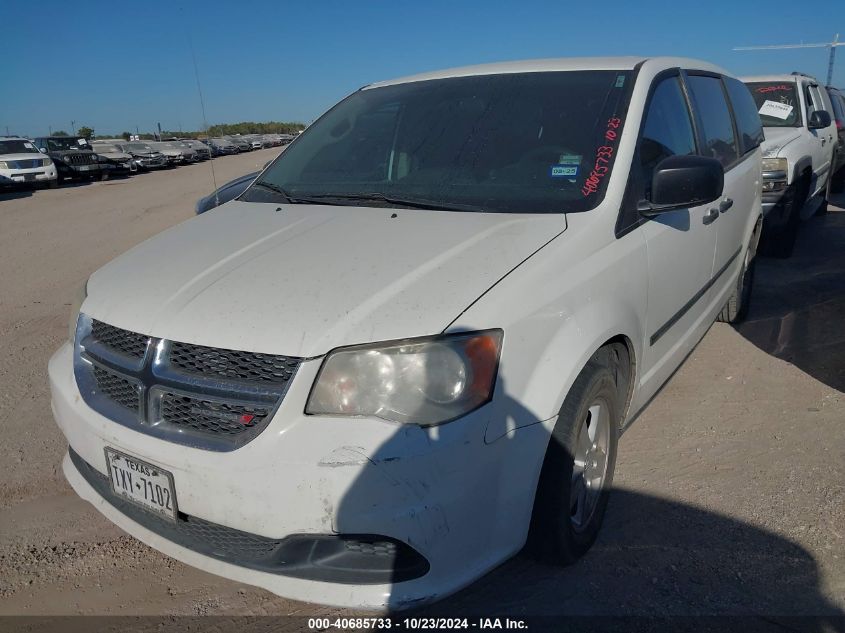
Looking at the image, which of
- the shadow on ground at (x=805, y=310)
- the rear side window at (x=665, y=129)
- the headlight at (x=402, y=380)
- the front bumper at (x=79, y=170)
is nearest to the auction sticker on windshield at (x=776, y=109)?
the shadow on ground at (x=805, y=310)

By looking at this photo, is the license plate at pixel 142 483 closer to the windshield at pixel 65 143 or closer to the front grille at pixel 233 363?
the front grille at pixel 233 363

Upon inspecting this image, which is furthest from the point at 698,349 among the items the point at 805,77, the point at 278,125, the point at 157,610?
the point at 278,125

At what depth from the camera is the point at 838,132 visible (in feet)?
33.8

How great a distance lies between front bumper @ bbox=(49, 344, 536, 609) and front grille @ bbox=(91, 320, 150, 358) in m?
0.33

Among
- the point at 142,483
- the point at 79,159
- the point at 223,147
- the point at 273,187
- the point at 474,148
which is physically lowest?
the point at 142,483

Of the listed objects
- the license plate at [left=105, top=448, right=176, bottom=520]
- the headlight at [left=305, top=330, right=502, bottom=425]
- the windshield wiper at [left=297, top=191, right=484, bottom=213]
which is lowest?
the license plate at [left=105, top=448, right=176, bottom=520]

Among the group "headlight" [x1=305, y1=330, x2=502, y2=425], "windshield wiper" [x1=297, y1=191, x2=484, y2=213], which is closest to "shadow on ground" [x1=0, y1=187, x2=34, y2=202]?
"windshield wiper" [x1=297, y1=191, x2=484, y2=213]

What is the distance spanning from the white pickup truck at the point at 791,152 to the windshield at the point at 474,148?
4443 millimetres

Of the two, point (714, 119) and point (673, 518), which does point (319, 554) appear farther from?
point (714, 119)

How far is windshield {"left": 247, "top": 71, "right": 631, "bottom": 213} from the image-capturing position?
2.77 m

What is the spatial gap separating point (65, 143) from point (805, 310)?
26.5 m

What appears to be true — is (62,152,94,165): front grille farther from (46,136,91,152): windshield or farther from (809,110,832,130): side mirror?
(809,110,832,130): side mirror

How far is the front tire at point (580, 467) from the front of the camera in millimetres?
2238

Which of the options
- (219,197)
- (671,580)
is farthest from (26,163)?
(671,580)
